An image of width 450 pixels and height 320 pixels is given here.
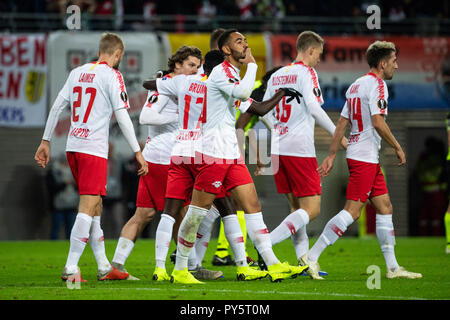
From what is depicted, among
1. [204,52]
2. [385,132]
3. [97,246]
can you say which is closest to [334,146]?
[385,132]

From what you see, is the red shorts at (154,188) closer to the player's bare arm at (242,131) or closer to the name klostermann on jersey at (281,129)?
the player's bare arm at (242,131)

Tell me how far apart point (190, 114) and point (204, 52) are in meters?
11.7

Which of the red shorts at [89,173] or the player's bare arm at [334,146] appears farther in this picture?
the player's bare arm at [334,146]

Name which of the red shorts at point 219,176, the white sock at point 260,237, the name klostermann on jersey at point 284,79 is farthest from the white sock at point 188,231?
the name klostermann on jersey at point 284,79

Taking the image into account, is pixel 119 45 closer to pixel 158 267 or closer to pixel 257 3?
pixel 158 267

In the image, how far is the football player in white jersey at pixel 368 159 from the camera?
29.7 feet

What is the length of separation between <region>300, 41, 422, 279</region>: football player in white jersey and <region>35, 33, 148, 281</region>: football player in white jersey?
221cm

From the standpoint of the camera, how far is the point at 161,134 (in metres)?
9.34

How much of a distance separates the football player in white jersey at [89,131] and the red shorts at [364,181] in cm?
228

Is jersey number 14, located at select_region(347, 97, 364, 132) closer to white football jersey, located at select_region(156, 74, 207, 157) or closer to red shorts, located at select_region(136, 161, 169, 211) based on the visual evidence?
white football jersey, located at select_region(156, 74, 207, 157)

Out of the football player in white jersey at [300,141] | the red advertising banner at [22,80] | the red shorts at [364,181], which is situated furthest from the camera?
the red advertising banner at [22,80]

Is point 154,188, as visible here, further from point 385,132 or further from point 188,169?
point 385,132

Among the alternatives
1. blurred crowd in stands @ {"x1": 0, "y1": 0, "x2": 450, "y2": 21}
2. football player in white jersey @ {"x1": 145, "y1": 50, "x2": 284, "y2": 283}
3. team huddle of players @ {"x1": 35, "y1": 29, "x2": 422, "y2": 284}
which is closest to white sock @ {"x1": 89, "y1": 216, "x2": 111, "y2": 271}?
team huddle of players @ {"x1": 35, "y1": 29, "x2": 422, "y2": 284}

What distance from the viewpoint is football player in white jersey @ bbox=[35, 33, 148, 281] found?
28.0 ft
